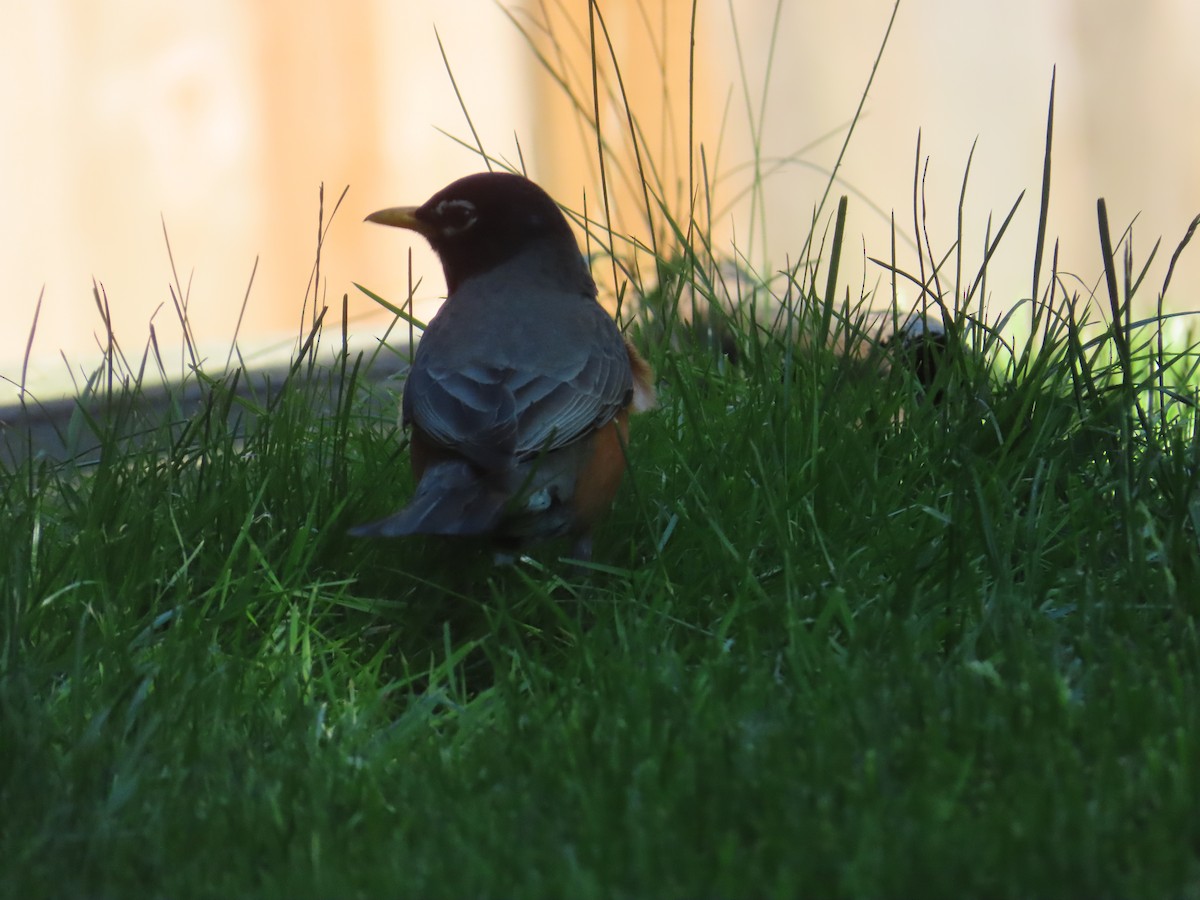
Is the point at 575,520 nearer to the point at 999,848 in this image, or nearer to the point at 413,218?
the point at 413,218

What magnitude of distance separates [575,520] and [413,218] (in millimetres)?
1037

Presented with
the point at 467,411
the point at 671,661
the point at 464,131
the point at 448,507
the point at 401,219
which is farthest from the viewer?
the point at 464,131

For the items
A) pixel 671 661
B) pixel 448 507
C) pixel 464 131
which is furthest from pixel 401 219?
pixel 464 131

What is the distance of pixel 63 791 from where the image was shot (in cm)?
189

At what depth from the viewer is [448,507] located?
249cm

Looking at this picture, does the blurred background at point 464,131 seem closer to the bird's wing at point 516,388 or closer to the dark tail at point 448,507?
the bird's wing at point 516,388

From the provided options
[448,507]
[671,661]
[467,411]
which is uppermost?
[467,411]

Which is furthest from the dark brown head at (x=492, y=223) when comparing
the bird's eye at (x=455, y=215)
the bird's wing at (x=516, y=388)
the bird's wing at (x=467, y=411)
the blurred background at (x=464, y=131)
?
the blurred background at (x=464, y=131)

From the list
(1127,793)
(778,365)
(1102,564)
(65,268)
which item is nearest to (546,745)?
(1127,793)

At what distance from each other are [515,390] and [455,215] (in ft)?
2.53

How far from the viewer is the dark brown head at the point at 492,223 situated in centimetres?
328

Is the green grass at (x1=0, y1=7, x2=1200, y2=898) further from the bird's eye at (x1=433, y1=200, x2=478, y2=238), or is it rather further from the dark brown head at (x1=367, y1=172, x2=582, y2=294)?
the bird's eye at (x1=433, y1=200, x2=478, y2=238)

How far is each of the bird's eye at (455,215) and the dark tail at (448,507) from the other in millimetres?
875

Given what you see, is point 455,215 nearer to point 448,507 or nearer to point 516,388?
point 516,388
